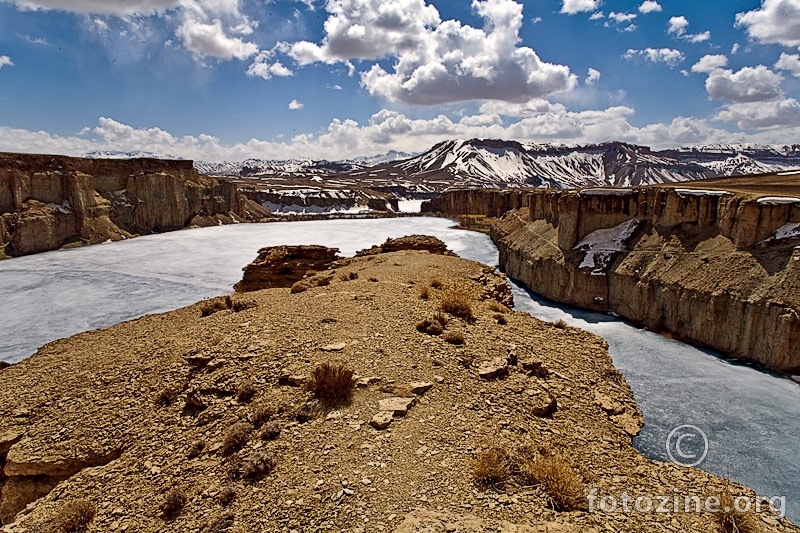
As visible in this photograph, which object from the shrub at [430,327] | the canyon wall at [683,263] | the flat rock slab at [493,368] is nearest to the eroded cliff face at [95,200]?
the canyon wall at [683,263]

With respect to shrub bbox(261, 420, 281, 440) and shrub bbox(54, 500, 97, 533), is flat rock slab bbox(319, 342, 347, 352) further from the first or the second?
shrub bbox(54, 500, 97, 533)

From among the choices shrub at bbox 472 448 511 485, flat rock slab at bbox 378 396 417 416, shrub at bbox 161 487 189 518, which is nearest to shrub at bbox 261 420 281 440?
shrub at bbox 161 487 189 518

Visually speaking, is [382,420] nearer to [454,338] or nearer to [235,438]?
[235,438]

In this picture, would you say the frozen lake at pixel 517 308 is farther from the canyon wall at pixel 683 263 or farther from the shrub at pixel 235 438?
the shrub at pixel 235 438

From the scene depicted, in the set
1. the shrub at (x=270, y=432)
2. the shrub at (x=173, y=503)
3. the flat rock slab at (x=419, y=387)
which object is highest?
the flat rock slab at (x=419, y=387)

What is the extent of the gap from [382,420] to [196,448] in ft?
7.59

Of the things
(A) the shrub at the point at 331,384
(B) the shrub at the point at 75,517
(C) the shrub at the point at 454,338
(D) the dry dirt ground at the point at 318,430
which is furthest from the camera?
(C) the shrub at the point at 454,338

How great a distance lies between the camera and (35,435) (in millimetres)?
5539

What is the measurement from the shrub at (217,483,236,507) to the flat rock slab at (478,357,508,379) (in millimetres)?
3707

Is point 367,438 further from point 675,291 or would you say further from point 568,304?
point 568,304

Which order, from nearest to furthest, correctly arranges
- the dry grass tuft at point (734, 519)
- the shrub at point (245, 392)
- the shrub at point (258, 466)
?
the dry grass tuft at point (734, 519)
the shrub at point (258, 466)
the shrub at point (245, 392)

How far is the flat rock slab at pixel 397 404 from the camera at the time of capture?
5508 millimetres

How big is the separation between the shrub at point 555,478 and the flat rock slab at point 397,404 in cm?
153

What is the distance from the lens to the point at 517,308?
23.2 metres
